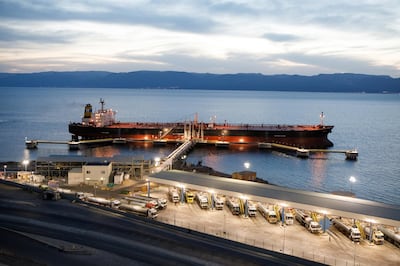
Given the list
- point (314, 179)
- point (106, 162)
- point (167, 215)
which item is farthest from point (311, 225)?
point (314, 179)

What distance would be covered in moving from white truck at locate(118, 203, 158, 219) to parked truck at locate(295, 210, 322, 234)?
6.54 metres

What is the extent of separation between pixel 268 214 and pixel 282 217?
0.64 metres

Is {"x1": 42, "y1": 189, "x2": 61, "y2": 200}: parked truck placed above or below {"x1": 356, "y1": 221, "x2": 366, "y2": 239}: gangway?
above

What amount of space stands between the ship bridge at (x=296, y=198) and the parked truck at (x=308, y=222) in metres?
0.71

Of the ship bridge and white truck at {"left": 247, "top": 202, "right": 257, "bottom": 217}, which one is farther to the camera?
white truck at {"left": 247, "top": 202, "right": 257, "bottom": 217}

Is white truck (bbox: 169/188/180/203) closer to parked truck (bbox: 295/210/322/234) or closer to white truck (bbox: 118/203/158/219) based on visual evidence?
white truck (bbox: 118/203/158/219)

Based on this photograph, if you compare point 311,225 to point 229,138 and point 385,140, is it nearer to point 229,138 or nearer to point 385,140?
point 229,138

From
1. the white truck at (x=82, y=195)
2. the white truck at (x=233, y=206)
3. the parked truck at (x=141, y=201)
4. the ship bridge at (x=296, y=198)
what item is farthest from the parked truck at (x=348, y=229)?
the white truck at (x=82, y=195)

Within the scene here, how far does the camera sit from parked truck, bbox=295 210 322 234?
18641 millimetres

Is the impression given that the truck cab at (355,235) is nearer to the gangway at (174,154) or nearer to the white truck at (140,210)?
the white truck at (140,210)

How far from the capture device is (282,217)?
20.1 m

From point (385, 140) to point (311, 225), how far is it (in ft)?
188

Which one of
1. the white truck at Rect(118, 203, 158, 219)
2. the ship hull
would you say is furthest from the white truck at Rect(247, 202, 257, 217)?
the ship hull

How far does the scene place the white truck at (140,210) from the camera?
794 inches
